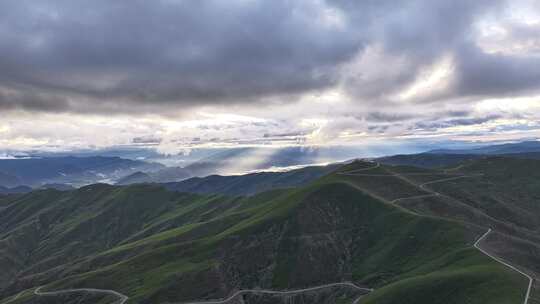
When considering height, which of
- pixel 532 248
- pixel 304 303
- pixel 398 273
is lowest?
pixel 304 303

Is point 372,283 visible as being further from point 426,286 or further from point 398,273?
point 426,286

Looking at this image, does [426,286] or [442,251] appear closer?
[426,286]

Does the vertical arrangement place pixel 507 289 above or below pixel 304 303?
above

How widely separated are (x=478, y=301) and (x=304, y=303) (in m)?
87.6

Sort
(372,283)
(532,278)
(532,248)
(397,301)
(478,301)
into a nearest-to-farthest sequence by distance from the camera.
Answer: (478,301)
(532,278)
(397,301)
(532,248)
(372,283)

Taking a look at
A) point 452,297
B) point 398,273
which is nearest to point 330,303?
point 398,273

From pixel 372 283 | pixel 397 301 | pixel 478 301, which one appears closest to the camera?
pixel 478 301

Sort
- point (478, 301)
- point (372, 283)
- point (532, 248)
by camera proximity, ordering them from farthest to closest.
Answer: point (372, 283) < point (532, 248) < point (478, 301)

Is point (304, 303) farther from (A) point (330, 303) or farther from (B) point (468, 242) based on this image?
(B) point (468, 242)

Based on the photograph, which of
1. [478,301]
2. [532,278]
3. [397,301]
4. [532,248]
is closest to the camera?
[478,301]

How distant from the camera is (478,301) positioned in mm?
128625

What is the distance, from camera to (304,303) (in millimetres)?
198625

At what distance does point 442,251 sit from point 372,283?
3437cm

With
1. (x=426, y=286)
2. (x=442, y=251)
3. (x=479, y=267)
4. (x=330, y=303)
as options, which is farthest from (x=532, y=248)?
(x=330, y=303)
